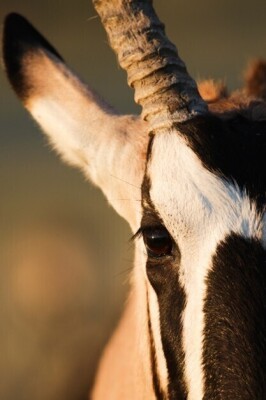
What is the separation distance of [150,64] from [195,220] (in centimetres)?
72

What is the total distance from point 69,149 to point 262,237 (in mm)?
1281

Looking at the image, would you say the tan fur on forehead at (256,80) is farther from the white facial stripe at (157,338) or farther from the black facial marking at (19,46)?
the white facial stripe at (157,338)

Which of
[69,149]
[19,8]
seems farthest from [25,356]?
[19,8]

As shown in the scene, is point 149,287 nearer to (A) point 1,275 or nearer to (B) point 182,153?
(B) point 182,153

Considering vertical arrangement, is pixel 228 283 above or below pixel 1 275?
below

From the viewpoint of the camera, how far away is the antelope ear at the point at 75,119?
398 cm

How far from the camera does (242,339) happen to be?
3080 millimetres

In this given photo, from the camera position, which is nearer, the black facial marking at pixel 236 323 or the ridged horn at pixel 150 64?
the black facial marking at pixel 236 323

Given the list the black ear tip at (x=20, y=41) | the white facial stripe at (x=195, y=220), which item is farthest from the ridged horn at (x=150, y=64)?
the black ear tip at (x=20, y=41)

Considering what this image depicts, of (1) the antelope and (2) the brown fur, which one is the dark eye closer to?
(1) the antelope

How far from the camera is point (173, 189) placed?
3.43m

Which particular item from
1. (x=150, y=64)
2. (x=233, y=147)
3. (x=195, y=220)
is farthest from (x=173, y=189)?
(x=150, y=64)

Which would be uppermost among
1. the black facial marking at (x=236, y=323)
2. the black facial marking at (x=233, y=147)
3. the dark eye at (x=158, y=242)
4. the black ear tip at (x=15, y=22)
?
the black ear tip at (x=15, y=22)

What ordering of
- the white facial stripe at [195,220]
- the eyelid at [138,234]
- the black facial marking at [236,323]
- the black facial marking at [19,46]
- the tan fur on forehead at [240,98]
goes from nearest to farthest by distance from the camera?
the black facial marking at [236,323] < the white facial stripe at [195,220] < the eyelid at [138,234] < the tan fur on forehead at [240,98] < the black facial marking at [19,46]
